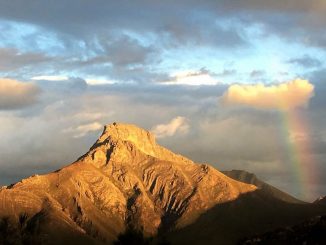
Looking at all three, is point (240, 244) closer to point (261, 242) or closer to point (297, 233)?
point (261, 242)

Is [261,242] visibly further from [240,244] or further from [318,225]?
[318,225]

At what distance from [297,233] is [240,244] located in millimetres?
18365

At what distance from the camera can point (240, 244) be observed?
6737 inches

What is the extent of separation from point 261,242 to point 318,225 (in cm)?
2352

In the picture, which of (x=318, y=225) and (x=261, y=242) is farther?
(x=318, y=225)

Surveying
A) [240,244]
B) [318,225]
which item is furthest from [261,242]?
[318,225]

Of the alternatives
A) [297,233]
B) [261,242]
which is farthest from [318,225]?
[261,242]

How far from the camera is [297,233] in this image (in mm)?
177125

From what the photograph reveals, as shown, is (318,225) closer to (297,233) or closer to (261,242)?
(297,233)

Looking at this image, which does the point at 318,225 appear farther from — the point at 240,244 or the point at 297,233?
A: the point at 240,244

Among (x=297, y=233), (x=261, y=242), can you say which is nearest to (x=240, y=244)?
(x=261, y=242)

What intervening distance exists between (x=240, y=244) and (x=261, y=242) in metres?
6.14

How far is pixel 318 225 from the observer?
182000 millimetres

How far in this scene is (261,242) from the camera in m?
168
